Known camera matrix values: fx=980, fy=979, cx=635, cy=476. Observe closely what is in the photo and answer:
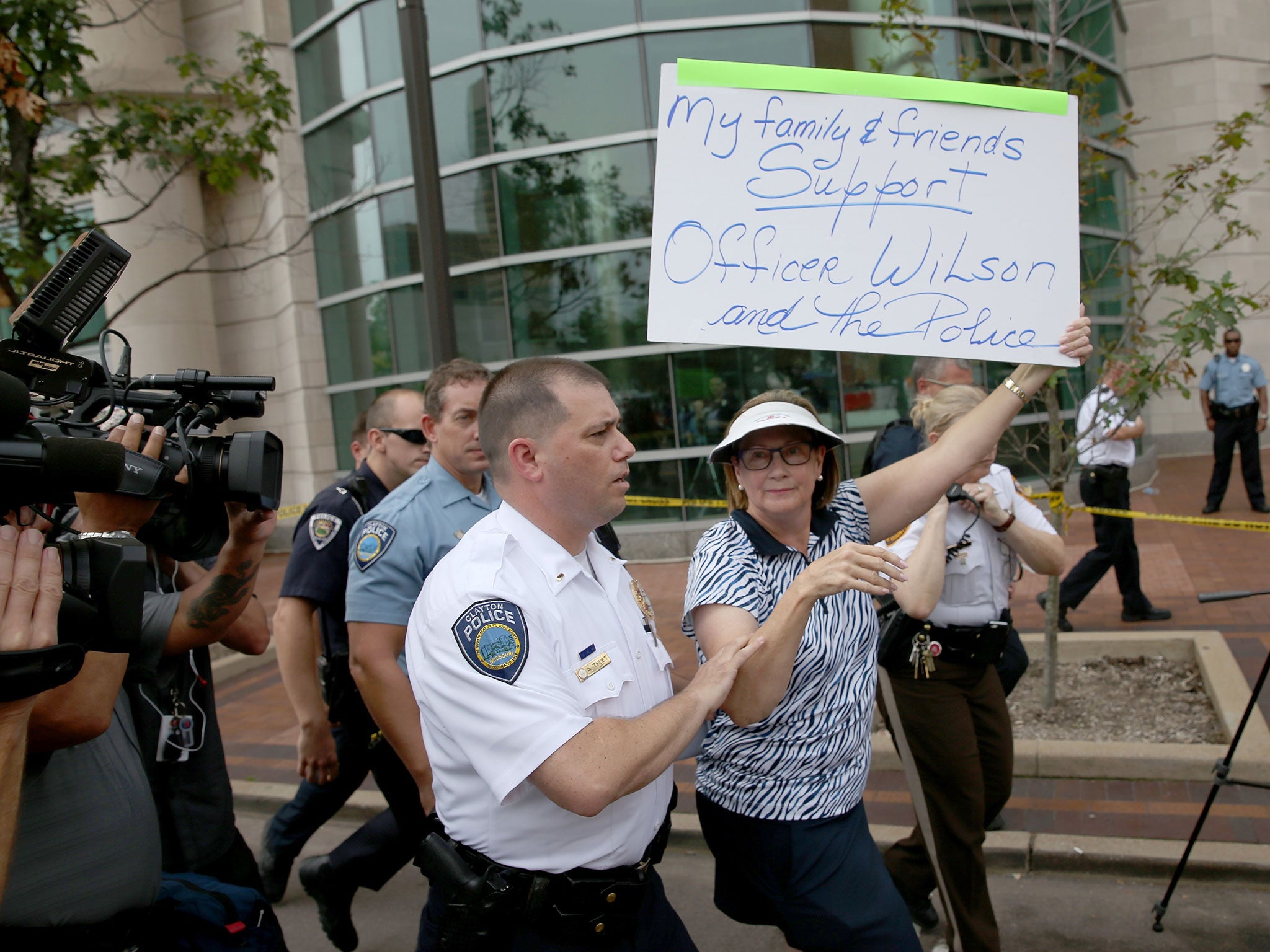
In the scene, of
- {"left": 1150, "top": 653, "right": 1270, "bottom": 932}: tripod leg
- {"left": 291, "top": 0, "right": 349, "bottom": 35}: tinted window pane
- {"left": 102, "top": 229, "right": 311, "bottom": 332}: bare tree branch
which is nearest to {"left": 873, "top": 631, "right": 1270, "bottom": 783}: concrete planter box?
{"left": 1150, "top": 653, "right": 1270, "bottom": 932}: tripod leg

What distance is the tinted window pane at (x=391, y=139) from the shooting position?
11.8 meters

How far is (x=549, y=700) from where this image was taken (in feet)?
5.97

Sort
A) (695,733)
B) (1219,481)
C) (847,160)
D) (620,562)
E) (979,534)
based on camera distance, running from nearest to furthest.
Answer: (695,733), (847,160), (620,562), (979,534), (1219,481)

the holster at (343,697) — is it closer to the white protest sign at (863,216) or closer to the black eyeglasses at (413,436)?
the black eyeglasses at (413,436)

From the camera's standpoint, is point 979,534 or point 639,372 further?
point 639,372

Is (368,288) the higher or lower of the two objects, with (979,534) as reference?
higher

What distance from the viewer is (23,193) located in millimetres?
7305

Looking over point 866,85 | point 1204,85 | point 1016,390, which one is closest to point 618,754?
point 1016,390

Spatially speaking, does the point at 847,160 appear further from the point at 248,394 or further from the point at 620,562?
the point at 248,394

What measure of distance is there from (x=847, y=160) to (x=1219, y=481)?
10116 mm

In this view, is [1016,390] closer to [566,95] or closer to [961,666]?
[961,666]

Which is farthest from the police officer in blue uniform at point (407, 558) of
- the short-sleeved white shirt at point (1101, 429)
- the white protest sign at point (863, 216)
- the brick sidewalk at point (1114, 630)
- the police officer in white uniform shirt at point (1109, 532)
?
the police officer in white uniform shirt at point (1109, 532)

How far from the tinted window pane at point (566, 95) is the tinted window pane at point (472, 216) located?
50cm

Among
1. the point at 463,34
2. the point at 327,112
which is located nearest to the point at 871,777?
the point at 463,34
